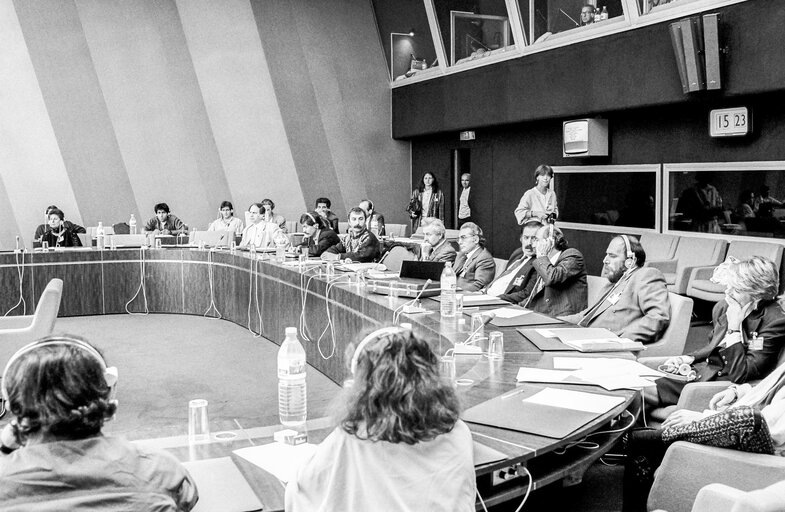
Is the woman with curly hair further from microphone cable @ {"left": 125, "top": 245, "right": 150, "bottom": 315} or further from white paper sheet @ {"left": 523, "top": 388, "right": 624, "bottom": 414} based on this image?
microphone cable @ {"left": 125, "top": 245, "right": 150, "bottom": 315}

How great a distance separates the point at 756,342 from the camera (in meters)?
3.25

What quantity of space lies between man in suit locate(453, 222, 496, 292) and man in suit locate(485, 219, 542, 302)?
9 cm

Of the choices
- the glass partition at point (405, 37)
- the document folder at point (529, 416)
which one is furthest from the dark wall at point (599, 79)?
the document folder at point (529, 416)

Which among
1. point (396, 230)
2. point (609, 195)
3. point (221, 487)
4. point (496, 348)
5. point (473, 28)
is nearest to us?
point (221, 487)

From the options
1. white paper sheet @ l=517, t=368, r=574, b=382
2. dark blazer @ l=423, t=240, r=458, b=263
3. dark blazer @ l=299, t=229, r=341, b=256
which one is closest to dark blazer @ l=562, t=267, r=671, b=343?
white paper sheet @ l=517, t=368, r=574, b=382

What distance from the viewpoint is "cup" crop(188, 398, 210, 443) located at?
7.52 feet

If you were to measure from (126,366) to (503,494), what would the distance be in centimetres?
488

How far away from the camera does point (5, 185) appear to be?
10.9 metres

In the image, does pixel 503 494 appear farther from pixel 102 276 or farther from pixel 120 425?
pixel 102 276

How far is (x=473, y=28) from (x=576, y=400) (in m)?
8.85

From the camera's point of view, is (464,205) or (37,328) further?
(464,205)

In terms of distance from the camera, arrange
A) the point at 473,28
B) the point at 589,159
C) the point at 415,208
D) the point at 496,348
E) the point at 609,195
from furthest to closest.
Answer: the point at 415,208, the point at 473,28, the point at 589,159, the point at 609,195, the point at 496,348

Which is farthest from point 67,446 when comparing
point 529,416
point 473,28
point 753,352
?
point 473,28

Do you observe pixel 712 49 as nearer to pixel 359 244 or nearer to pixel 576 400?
pixel 359 244
